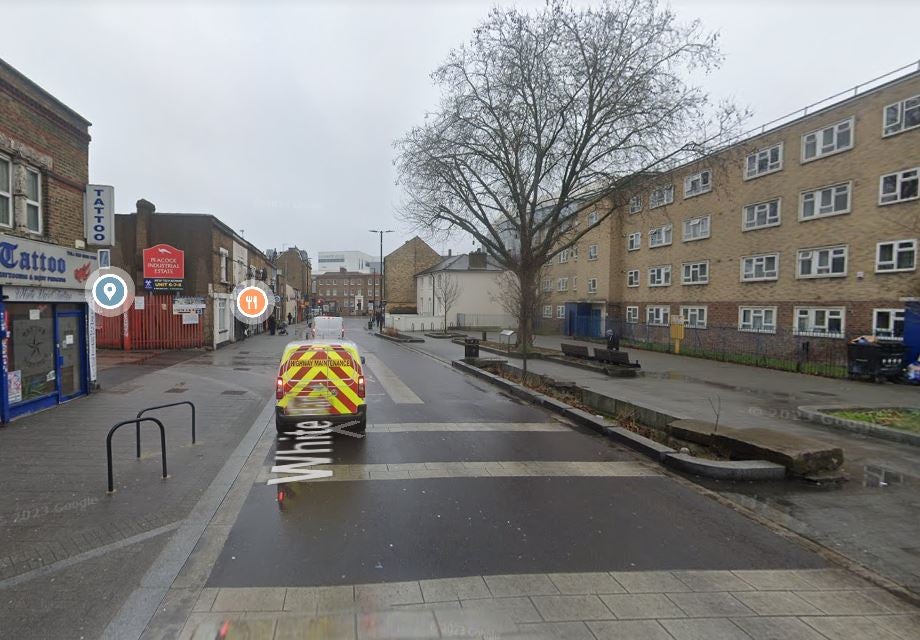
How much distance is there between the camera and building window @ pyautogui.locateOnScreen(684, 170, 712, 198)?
28.0 metres

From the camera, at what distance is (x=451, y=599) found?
11.7 feet

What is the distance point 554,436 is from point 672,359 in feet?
52.0

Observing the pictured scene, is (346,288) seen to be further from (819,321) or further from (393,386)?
(393,386)

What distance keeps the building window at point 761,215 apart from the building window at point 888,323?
21.1ft

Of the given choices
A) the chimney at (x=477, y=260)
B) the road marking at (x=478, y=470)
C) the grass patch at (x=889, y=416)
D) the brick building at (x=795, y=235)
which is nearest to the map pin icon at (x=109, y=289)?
the road marking at (x=478, y=470)

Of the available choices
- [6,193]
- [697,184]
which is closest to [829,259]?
[697,184]

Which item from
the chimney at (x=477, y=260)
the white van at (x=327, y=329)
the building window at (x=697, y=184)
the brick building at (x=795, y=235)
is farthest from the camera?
the chimney at (x=477, y=260)

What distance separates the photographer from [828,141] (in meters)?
21.0

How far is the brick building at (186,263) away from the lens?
903 inches

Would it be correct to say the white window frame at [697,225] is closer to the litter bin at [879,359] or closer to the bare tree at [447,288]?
the litter bin at [879,359]

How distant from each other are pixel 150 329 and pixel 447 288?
1158 inches

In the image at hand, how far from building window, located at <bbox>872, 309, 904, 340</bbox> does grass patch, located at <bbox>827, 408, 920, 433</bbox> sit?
1058 centimetres

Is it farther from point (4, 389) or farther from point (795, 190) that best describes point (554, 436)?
point (795, 190)

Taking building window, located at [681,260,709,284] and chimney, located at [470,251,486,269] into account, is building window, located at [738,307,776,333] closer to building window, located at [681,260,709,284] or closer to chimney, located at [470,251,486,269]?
building window, located at [681,260,709,284]
